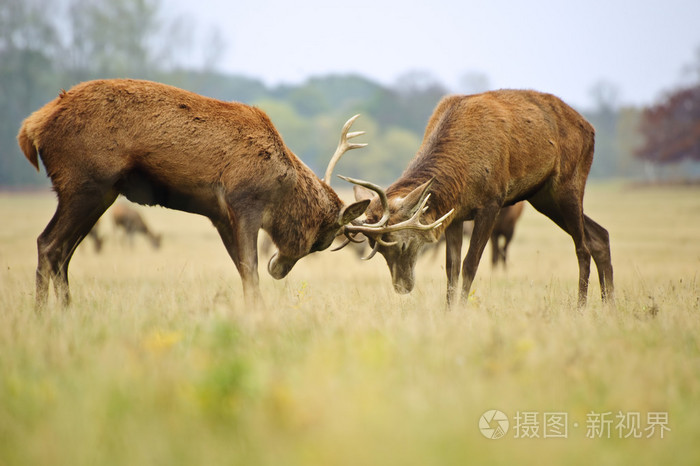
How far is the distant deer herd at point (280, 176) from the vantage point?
5613 millimetres

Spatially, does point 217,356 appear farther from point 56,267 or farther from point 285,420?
point 56,267

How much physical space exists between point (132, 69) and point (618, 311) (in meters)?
51.5

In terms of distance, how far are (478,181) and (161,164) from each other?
10.0 ft

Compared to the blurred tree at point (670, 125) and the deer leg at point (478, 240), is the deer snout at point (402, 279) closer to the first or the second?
the deer leg at point (478, 240)

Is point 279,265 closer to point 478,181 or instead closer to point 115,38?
point 478,181

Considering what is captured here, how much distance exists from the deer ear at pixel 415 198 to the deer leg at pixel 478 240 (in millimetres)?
616

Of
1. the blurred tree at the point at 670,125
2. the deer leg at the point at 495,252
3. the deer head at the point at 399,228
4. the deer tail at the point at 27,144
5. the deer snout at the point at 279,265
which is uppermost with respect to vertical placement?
the blurred tree at the point at 670,125

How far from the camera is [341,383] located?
3232mm

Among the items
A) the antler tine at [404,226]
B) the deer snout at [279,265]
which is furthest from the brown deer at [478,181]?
the deer snout at [279,265]

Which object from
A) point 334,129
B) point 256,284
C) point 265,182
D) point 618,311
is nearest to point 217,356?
point 256,284

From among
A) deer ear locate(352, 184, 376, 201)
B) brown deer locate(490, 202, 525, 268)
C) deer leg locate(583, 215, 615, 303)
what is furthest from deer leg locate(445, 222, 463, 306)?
brown deer locate(490, 202, 525, 268)

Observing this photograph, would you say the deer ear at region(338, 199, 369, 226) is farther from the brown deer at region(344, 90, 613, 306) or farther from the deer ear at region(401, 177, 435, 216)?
the deer ear at region(401, 177, 435, 216)

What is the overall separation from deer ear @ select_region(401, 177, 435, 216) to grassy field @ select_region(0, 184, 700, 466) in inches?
50.6

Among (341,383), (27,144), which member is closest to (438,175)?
(27,144)
